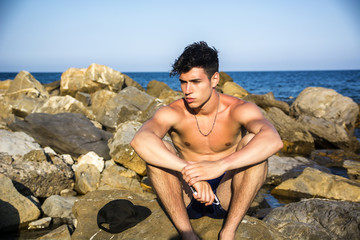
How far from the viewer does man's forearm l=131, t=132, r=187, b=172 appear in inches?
127

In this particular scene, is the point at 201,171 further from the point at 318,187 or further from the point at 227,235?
the point at 318,187

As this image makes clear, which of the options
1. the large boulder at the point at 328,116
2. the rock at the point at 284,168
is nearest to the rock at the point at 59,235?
the rock at the point at 284,168

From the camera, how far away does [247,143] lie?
3361 millimetres

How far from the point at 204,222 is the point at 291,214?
1792 mm

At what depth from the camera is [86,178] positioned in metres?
6.66

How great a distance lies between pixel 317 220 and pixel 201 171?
2515 mm

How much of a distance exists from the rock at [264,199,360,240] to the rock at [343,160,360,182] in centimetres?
360

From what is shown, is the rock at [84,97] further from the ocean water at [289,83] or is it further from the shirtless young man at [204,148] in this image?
the shirtless young man at [204,148]

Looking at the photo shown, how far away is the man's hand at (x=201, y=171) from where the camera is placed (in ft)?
10.3

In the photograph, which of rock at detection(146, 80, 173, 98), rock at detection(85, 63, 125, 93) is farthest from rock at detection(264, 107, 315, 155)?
rock at detection(146, 80, 173, 98)

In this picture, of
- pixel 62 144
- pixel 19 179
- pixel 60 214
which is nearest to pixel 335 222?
pixel 60 214

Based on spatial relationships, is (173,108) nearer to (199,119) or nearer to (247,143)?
(199,119)

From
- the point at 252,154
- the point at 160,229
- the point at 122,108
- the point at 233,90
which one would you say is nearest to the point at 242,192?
the point at 252,154

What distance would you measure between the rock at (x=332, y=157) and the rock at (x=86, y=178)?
6.46m
